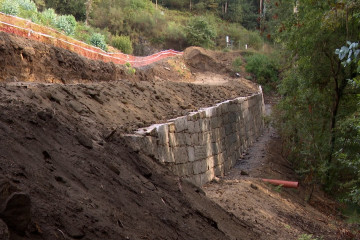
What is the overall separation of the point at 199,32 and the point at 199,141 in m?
32.7

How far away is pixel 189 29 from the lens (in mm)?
43438

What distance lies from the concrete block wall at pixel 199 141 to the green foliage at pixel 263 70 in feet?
59.6

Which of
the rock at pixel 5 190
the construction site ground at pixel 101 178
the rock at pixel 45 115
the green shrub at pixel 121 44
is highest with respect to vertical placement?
the green shrub at pixel 121 44

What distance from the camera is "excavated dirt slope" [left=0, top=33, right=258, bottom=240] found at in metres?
3.65

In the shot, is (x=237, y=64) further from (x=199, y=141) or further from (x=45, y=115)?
(x=45, y=115)

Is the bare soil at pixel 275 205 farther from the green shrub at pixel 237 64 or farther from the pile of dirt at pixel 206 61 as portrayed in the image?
the green shrub at pixel 237 64

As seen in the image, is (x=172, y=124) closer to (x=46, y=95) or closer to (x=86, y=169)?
(x=46, y=95)

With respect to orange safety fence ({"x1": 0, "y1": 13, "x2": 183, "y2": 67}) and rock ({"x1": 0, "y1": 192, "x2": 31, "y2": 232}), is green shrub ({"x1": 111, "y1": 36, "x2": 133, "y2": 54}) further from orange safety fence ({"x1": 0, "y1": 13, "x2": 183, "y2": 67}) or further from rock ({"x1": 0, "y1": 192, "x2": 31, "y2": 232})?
rock ({"x1": 0, "y1": 192, "x2": 31, "y2": 232})

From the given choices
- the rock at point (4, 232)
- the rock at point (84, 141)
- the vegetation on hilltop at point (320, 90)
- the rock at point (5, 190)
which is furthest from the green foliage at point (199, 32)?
the rock at point (4, 232)

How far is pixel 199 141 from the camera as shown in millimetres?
12133

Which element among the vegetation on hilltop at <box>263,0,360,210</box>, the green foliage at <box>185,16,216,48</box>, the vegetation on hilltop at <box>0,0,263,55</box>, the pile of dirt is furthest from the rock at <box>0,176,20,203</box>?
the green foliage at <box>185,16,216,48</box>

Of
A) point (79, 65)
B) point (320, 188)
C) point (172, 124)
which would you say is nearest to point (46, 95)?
point (172, 124)

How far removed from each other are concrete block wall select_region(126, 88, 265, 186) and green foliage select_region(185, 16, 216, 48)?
79.4 ft

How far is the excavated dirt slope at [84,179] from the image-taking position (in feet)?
12.0
